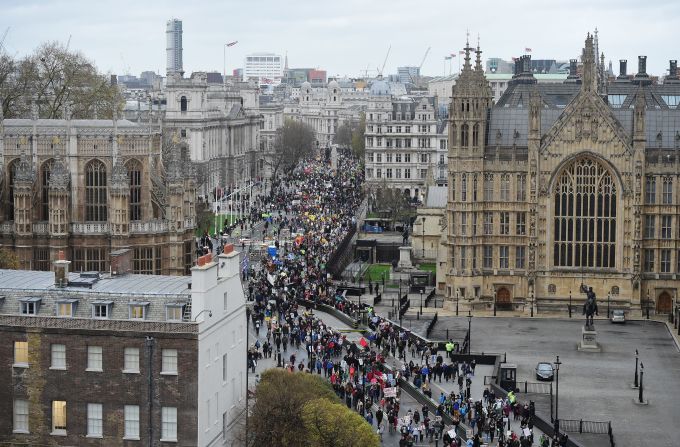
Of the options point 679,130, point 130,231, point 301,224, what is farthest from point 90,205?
point 301,224

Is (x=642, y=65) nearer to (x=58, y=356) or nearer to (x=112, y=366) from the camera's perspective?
(x=112, y=366)

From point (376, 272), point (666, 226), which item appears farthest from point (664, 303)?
point (376, 272)

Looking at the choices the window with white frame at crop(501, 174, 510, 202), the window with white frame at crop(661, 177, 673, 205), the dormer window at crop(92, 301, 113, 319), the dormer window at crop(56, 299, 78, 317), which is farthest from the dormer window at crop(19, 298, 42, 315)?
the window with white frame at crop(661, 177, 673, 205)

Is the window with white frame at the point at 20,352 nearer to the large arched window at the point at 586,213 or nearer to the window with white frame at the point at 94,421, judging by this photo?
the window with white frame at the point at 94,421

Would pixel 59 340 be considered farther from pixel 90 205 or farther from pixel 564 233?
pixel 564 233

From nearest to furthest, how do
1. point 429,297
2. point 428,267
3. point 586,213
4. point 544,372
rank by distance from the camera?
point 544,372, point 586,213, point 429,297, point 428,267
